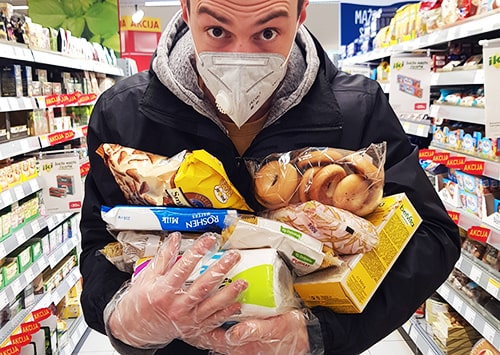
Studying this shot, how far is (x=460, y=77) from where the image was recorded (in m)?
2.64

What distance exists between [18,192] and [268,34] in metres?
2.18

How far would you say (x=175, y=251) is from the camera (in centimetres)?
85

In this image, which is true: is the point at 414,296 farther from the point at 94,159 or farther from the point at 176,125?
the point at 94,159

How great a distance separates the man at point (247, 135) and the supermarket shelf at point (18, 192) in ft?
5.37

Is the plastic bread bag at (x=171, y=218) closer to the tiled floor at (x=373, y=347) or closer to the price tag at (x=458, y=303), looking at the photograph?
the price tag at (x=458, y=303)

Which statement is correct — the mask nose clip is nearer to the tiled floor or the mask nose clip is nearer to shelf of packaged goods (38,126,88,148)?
shelf of packaged goods (38,126,88,148)

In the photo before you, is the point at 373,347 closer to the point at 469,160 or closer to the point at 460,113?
the point at 469,160

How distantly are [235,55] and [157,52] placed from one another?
0.94 feet

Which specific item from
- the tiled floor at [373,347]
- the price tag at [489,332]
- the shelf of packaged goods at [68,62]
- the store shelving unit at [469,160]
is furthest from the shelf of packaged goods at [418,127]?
the shelf of packaged goods at [68,62]

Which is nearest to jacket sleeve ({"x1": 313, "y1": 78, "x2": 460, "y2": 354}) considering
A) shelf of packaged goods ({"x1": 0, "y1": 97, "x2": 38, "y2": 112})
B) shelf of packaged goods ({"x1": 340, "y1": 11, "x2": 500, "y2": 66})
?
shelf of packaged goods ({"x1": 340, "y1": 11, "x2": 500, "y2": 66})

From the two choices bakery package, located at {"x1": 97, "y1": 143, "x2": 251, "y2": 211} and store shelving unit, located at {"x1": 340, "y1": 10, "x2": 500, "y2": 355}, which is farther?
store shelving unit, located at {"x1": 340, "y1": 10, "x2": 500, "y2": 355}

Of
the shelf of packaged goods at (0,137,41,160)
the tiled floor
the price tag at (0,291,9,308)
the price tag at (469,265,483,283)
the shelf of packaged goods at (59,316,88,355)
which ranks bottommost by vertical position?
the tiled floor

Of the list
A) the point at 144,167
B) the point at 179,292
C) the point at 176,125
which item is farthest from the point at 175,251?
the point at 176,125

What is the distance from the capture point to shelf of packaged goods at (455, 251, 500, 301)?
7.93 feet
